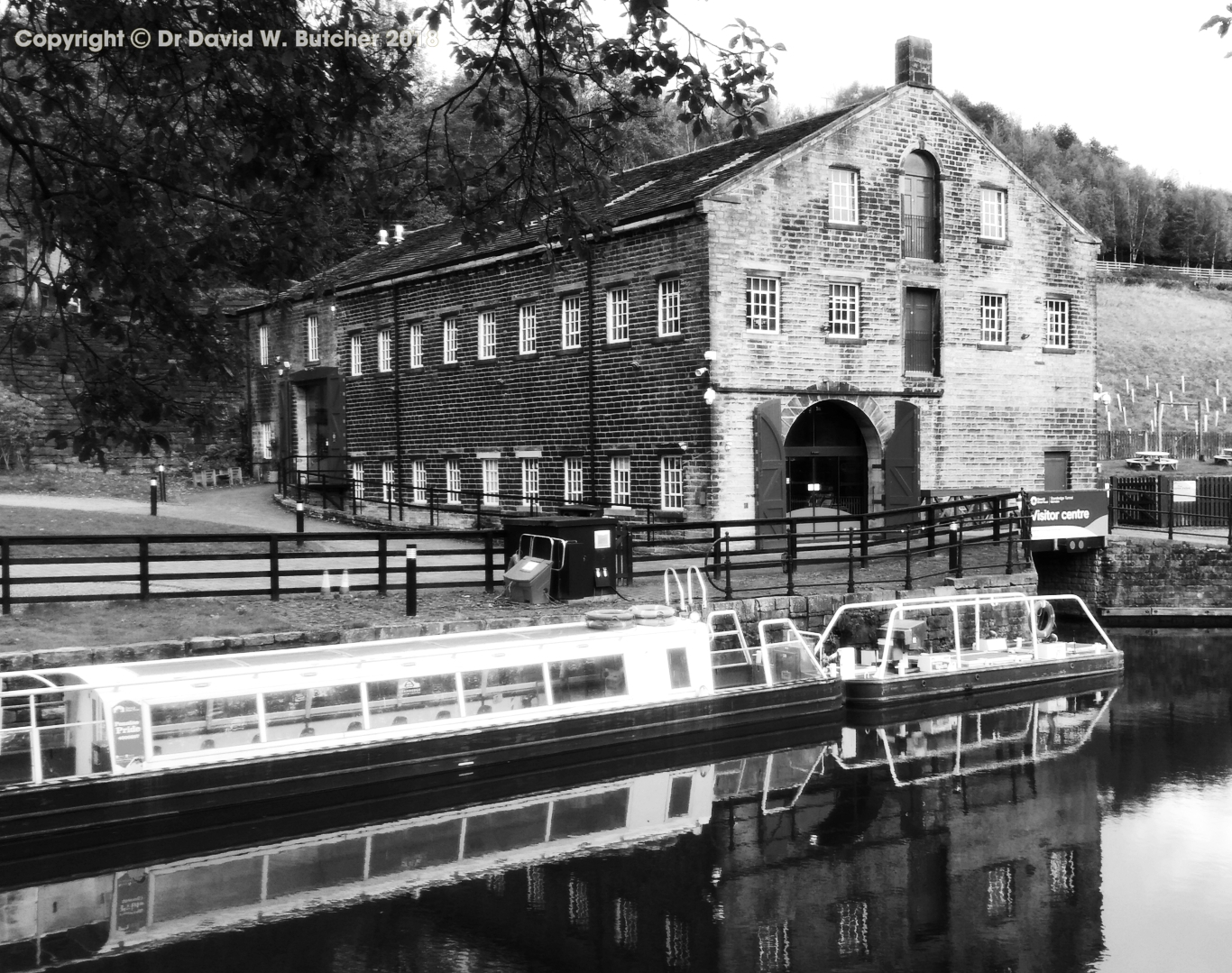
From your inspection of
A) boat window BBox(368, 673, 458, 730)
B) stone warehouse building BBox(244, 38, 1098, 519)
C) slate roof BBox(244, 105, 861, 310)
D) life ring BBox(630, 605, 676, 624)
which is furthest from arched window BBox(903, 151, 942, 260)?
boat window BBox(368, 673, 458, 730)

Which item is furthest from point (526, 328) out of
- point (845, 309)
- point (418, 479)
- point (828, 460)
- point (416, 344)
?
point (828, 460)

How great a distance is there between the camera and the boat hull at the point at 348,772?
12438 mm

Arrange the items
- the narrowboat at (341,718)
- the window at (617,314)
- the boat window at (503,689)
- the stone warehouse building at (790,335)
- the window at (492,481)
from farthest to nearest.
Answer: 1. the window at (492,481)
2. the window at (617,314)
3. the stone warehouse building at (790,335)
4. the boat window at (503,689)
5. the narrowboat at (341,718)

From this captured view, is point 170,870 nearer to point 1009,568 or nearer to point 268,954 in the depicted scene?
point 268,954

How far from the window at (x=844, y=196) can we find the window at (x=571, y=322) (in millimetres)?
5996

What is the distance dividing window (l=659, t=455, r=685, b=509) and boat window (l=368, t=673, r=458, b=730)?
442 inches

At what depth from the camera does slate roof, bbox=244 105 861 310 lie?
86.3ft

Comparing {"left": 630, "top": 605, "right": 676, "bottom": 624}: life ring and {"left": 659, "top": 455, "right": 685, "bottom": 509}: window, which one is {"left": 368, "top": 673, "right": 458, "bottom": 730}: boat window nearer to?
{"left": 630, "top": 605, "right": 676, "bottom": 624}: life ring

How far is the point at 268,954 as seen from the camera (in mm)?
10227

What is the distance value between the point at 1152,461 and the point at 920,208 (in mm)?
26946

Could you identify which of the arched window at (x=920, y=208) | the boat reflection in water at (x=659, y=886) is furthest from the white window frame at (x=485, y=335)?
the boat reflection in water at (x=659, y=886)

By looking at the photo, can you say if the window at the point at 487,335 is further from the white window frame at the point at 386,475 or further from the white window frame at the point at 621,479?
the white window frame at the point at 621,479

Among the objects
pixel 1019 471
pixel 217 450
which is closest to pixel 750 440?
pixel 1019 471

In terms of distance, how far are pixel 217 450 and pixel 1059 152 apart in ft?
296
